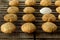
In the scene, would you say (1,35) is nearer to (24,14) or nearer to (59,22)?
(24,14)

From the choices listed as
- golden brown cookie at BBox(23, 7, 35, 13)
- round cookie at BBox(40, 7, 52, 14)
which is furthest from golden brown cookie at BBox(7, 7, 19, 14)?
round cookie at BBox(40, 7, 52, 14)

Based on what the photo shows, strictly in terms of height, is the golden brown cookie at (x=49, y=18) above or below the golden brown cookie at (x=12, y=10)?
below

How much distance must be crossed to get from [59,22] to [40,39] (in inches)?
12.4

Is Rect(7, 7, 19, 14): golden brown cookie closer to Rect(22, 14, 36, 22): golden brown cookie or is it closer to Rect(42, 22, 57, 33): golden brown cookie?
Rect(22, 14, 36, 22): golden brown cookie

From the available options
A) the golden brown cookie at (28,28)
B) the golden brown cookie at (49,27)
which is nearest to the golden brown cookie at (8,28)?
the golden brown cookie at (28,28)

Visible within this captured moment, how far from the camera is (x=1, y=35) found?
121cm

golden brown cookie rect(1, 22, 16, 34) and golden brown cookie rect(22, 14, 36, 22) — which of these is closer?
golden brown cookie rect(1, 22, 16, 34)

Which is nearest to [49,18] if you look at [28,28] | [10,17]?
[28,28]

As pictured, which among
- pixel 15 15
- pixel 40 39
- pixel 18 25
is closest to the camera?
pixel 40 39

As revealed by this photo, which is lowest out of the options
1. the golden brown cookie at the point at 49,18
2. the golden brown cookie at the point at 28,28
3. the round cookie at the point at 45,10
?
the golden brown cookie at the point at 28,28

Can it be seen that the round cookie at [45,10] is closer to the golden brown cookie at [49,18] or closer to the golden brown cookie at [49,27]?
the golden brown cookie at [49,18]

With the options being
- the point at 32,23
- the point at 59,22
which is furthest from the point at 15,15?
the point at 59,22

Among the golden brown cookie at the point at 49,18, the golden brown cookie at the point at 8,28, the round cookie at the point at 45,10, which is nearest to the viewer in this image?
the golden brown cookie at the point at 8,28

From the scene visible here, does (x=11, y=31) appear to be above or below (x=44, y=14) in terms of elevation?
below
